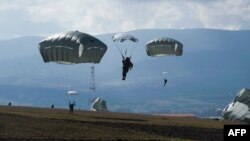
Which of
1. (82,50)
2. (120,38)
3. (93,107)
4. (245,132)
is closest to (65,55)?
(82,50)

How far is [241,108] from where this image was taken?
8038 centimetres

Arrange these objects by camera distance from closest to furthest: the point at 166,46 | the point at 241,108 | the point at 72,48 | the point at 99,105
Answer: the point at 72,48 → the point at 166,46 → the point at 241,108 → the point at 99,105

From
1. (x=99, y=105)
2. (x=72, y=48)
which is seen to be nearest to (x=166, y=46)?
(x=72, y=48)

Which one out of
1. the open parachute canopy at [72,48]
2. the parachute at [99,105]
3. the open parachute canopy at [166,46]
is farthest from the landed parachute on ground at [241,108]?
the parachute at [99,105]

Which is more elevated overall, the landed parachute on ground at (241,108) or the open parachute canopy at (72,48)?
the open parachute canopy at (72,48)

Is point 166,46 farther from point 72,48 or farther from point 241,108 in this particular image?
point 72,48

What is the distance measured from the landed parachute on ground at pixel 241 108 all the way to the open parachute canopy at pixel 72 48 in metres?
26.7

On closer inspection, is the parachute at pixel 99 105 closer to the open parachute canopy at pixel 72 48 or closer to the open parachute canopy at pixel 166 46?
the open parachute canopy at pixel 166 46

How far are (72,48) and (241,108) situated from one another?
3231cm

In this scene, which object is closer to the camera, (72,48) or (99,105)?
(72,48)

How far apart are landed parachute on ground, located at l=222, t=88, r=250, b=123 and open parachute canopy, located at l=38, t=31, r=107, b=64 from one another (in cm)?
2675

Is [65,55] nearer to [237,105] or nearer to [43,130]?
[43,130]

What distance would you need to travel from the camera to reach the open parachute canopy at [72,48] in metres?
57.5

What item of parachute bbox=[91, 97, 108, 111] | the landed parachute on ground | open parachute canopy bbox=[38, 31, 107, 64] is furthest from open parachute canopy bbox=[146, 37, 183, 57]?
parachute bbox=[91, 97, 108, 111]
